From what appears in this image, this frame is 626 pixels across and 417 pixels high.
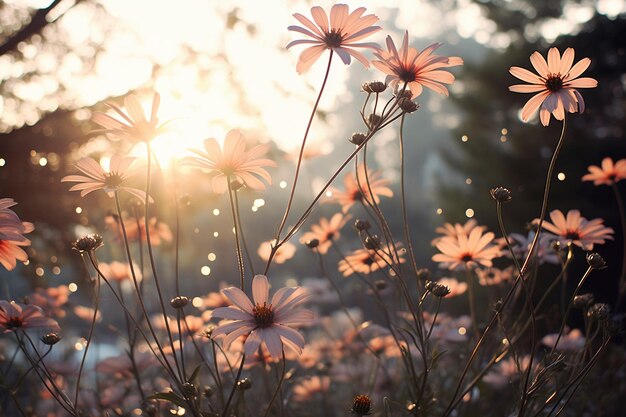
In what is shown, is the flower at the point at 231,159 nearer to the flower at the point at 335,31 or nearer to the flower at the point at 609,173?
the flower at the point at 335,31

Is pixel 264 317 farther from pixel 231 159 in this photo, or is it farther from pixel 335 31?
pixel 335 31

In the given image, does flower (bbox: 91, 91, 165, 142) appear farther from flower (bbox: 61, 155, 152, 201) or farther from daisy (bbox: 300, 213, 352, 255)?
daisy (bbox: 300, 213, 352, 255)

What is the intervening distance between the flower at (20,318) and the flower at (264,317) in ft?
1.65

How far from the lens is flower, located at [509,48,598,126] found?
1301 mm

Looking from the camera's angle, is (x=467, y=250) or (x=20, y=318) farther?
(x=467, y=250)

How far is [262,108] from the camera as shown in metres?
4.73

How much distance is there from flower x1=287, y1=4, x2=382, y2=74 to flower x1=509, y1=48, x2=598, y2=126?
38 cm

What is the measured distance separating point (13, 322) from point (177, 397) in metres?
0.49

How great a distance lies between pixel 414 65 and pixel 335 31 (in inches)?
8.4

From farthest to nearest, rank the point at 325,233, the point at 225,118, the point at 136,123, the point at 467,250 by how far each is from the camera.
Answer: the point at 225,118 < the point at 325,233 < the point at 467,250 < the point at 136,123

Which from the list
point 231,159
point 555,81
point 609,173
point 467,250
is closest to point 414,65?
point 555,81

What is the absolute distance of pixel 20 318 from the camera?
1.33m

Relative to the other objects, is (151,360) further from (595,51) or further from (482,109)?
(482,109)

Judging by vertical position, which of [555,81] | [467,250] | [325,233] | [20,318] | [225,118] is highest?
[225,118]
